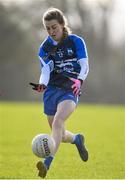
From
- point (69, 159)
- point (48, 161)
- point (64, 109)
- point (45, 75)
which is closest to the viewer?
point (48, 161)

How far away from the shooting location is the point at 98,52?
5612cm

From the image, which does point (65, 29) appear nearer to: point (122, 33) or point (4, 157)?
point (4, 157)

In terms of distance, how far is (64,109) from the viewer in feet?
27.6

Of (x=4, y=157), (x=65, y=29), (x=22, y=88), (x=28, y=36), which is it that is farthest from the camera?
(x=28, y=36)

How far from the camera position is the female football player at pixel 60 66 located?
8.52 metres

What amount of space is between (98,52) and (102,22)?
4504mm

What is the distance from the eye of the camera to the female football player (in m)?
8.52

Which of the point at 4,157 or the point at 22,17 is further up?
the point at 4,157

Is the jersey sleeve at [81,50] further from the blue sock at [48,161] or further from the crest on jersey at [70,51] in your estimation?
the blue sock at [48,161]

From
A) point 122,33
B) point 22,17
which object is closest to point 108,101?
point 122,33

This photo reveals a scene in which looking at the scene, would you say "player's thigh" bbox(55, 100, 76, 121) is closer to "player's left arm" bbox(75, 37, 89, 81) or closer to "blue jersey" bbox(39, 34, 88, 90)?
"blue jersey" bbox(39, 34, 88, 90)

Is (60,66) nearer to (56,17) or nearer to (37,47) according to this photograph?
(56,17)

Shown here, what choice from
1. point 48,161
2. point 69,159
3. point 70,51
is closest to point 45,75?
point 70,51

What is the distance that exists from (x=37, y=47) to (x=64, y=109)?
45197mm
